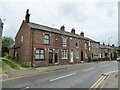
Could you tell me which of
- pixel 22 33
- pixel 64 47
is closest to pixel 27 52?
pixel 22 33

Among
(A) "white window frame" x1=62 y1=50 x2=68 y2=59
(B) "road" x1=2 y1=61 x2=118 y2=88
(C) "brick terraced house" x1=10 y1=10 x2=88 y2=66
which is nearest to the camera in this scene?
(B) "road" x1=2 y1=61 x2=118 y2=88

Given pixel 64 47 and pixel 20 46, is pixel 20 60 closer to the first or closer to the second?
pixel 20 46

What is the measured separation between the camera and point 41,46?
102 ft

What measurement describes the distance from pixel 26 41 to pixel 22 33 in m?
2.80

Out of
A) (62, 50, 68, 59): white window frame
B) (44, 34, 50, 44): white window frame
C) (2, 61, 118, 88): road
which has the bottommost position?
(2, 61, 118, 88): road

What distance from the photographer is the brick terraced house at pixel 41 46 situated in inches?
1166

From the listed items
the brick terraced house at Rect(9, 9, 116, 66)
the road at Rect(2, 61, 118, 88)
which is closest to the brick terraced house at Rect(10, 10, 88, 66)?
the brick terraced house at Rect(9, 9, 116, 66)

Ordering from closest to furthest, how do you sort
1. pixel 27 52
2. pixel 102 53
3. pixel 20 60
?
pixel 27 52
pixel 20 60
pixel 102 53

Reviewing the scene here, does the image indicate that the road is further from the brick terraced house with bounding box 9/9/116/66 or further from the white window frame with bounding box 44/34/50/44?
the white window frame with bounding box 44/34/50/44

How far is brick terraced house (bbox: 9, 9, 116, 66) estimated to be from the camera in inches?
1166

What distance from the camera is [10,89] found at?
1065 cm

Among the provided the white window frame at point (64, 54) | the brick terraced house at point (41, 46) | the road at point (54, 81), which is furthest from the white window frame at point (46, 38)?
the road at point (54, 81)

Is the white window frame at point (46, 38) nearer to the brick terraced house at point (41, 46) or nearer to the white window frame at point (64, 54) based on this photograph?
the brick terraced house at point (41, 46)

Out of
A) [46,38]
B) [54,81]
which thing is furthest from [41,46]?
[54,81]
